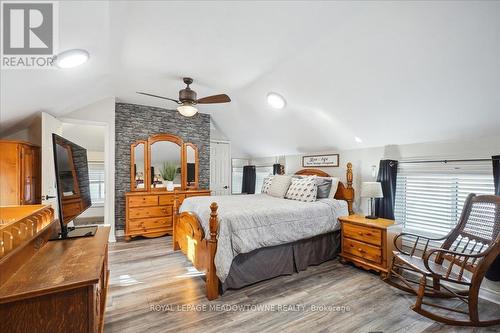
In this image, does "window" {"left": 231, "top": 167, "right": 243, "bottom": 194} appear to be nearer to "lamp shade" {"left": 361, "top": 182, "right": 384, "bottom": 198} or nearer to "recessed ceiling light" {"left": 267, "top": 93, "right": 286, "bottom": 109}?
"recessed ceiling light" {"left": 267, "top": 93, "right": 286, "bottom": 109}

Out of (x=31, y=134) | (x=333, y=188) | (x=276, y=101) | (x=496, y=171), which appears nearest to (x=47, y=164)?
(x=31, y=134)

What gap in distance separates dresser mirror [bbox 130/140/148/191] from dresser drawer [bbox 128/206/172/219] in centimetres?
48

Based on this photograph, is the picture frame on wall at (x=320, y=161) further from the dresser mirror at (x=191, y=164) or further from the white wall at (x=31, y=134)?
the white wall at (x=31, y=134)

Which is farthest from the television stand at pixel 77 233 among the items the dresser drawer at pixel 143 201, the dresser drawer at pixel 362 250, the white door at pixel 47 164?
the dresser drawer at pixel 362 250

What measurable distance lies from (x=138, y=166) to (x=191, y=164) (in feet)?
3.44

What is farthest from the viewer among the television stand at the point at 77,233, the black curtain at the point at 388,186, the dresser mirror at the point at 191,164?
the dresser mirror at the point at 191,164

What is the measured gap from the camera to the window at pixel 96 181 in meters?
5.14

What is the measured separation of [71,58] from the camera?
86.2 inches

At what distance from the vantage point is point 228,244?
242cm

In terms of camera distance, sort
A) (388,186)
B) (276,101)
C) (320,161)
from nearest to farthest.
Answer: (388,186) < (276,101) < (320,161)

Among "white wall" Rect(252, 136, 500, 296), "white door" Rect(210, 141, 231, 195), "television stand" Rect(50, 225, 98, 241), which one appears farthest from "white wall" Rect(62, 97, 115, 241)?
"white wall" Rect(252, 136, 500, 296)

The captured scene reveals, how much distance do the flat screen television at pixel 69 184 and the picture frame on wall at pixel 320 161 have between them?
3.65 metres

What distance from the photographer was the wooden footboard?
2365mm

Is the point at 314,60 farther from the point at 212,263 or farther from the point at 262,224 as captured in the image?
the point at 212,263
